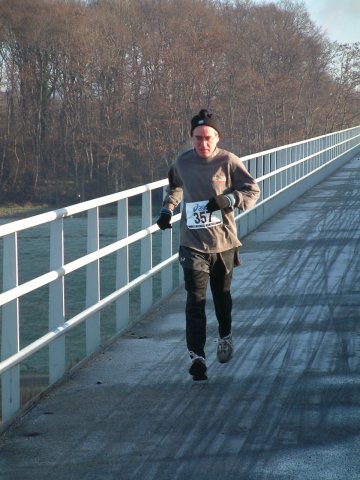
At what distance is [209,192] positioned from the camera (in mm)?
7258

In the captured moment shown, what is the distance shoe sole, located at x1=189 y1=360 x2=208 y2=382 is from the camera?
23.9ft

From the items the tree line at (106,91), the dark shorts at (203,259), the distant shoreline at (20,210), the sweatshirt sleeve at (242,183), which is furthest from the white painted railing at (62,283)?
the tree line at (106,91)

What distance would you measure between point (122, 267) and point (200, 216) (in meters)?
2.28

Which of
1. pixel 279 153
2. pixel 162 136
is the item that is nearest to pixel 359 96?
pixel 162 136

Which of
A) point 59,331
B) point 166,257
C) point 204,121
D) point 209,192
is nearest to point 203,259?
point 209,192

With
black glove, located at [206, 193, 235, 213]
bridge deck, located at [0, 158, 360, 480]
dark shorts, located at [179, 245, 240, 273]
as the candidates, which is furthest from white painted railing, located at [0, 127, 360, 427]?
black glove, located at [206, 193, 235, 213]

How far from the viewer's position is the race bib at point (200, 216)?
7.21 metres

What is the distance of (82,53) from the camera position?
69.1 meters

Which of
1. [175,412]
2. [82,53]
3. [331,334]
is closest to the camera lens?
[175,412]

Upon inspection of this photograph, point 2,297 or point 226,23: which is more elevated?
point 226,23

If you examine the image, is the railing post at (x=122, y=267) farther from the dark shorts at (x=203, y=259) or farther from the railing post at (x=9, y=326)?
the railing post at (x=9, y=326)

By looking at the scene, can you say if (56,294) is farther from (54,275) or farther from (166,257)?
(166,257)

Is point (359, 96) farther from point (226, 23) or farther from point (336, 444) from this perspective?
point (336, 444)

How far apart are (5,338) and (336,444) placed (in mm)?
1946
